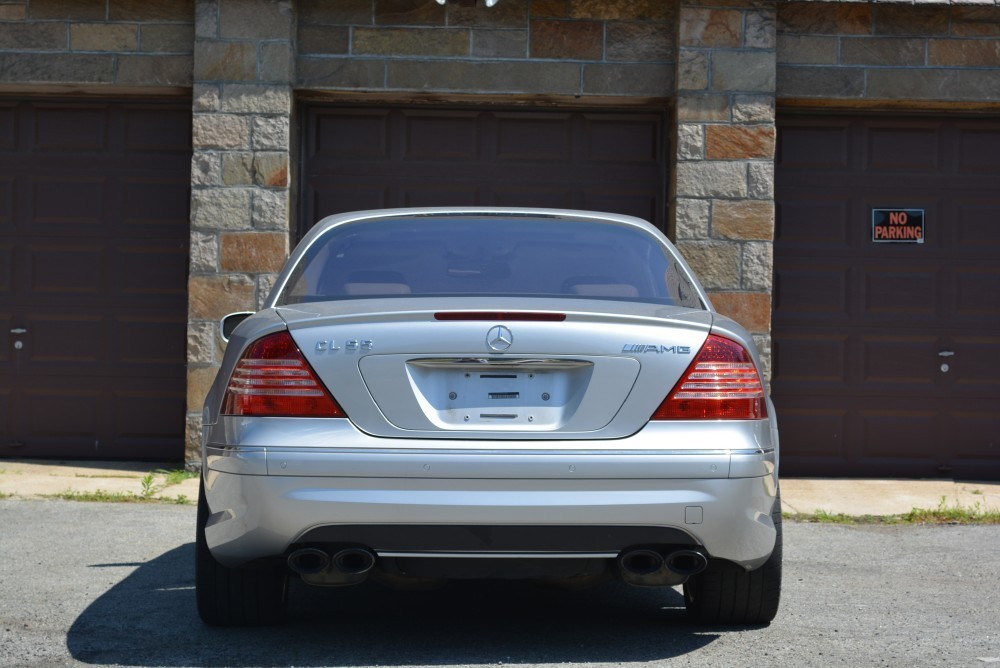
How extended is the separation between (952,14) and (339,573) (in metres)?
7.47

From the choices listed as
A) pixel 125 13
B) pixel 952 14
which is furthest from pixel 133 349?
pixel 952 14

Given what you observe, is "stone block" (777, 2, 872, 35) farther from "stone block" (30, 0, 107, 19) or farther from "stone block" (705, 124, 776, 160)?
"stone block" (30, 0, 107, 19)

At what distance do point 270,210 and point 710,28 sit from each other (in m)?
3.47

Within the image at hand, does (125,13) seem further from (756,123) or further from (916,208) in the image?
(916,208)

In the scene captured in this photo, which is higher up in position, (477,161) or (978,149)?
(978,149)

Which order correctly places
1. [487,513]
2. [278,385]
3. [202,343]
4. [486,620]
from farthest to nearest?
[202,343] < [486,620] < [278,385] < [487,513]

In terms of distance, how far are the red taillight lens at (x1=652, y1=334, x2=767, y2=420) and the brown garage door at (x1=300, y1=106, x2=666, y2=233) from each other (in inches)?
227

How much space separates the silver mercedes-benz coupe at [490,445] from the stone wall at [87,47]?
598 centimetres

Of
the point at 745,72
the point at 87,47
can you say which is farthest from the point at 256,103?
the point at 745,72

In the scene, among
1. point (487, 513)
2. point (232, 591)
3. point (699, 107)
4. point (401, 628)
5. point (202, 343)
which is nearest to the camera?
point (487, 513)

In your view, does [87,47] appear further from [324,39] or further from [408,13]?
[408,13]

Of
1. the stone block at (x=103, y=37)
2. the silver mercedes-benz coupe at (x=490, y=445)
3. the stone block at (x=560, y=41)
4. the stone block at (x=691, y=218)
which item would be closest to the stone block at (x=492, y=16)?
Answer: the stone block at (x=560, y=41)

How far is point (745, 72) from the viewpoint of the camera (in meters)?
9.38

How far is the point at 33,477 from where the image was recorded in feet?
29.2
